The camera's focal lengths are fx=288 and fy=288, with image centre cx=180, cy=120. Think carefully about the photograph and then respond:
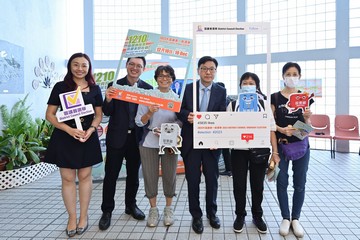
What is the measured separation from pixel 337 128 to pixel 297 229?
4579 mm

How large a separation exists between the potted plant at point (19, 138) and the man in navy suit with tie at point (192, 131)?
9.17 ft

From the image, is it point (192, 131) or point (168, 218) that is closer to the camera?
point (192, 131)

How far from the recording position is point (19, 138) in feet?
13.7

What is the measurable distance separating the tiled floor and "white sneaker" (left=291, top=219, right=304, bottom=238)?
0.05m

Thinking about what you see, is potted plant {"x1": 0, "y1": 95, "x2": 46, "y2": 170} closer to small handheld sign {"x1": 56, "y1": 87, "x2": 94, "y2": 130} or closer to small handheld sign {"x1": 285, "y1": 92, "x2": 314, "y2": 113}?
small handheld sign {"x1": 56, "y1": 87, "x2": 94, "y2": 130}

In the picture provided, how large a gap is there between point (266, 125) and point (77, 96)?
1574mm

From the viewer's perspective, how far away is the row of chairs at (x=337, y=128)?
611 centimetres

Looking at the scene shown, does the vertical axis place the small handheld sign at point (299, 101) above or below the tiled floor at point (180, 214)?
above

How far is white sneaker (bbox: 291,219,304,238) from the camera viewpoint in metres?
2.50

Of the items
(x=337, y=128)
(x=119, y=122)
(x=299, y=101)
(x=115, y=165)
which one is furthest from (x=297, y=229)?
(x=337, y=128)

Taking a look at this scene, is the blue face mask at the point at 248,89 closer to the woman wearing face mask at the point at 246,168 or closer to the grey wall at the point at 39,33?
the woman wearing face mask at the point at 246,168

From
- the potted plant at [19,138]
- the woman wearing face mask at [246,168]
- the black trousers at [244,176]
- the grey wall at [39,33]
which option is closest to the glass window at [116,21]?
the grey wall at [39,33]

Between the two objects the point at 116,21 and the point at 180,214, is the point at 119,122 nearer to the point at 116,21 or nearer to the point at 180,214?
the point at 180,214

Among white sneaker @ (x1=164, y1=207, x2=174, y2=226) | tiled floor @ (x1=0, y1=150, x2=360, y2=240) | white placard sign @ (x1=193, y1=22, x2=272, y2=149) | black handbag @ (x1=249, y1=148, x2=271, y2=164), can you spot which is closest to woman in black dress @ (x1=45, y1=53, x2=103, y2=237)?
tiled floor @ (x1=0, y1=150, x2=360, y2=240)
